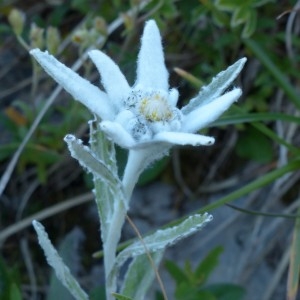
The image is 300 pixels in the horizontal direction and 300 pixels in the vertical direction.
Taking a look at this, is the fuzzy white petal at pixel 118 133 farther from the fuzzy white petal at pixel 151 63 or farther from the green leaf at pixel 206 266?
the green leaf at pixel 206 266

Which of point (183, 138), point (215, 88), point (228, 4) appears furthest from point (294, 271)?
point (228, 4)

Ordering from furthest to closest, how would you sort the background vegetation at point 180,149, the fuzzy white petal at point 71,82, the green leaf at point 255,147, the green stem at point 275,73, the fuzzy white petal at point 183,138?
1. the green leaf at point 255,147
2. the background vegetation at point 180,149
3. the green stem at point 275,73
4. the fuzzy white petal at point 71,82
5. the fuzzy white petal at point 183,138

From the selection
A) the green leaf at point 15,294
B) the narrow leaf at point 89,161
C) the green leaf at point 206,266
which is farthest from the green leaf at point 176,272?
the narrow leaf at point 89,161

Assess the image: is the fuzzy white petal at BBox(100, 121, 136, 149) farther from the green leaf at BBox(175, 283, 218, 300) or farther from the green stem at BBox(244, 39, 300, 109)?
the green stem at BBox(244, 39, 300, 109)

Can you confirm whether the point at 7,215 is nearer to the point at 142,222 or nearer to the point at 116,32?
the point at 142,222

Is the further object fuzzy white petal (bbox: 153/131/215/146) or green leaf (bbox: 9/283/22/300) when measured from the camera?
green leaf (bbox: 9/283/22/300)

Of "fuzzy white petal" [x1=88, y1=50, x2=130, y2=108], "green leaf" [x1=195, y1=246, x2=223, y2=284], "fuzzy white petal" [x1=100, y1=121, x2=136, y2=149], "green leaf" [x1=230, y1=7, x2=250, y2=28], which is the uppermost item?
"green leaf" [x1=230, y1=7, x2=250, y2=28]

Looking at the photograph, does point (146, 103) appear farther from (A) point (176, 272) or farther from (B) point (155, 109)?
(A) point (176, 272)

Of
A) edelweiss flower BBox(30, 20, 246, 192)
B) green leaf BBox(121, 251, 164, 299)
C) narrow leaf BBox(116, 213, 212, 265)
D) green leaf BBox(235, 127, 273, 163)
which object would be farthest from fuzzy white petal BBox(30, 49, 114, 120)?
green leaf BBox(235, 127, 273, 163)
